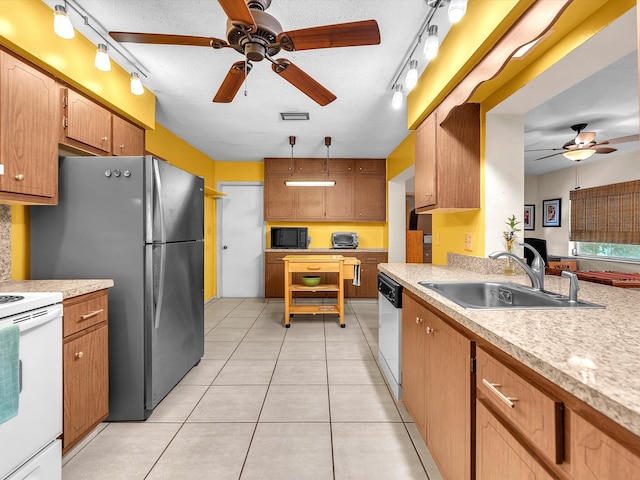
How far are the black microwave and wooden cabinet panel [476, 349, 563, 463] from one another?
432 cm

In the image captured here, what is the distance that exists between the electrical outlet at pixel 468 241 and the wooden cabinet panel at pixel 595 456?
1.86 metres

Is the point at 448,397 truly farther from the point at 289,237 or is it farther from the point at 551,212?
the point at 551,212

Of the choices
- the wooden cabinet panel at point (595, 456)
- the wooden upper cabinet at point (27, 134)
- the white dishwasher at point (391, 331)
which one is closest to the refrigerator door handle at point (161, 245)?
the wooden upper cabinet at point (27, 134)

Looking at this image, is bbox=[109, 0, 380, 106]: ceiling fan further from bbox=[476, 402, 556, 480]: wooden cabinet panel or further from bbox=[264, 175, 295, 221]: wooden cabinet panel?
bbox=[264, 175, 295, 221]: wooden cabinet panel

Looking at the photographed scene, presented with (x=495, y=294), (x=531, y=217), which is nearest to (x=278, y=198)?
(x=495, y=294)

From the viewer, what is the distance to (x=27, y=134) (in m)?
1.64

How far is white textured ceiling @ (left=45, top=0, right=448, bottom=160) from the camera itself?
1.79 m

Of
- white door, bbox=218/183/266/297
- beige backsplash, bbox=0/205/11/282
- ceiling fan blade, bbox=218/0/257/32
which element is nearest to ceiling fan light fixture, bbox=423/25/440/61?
ceiling fan blade, bbox=218/0/257/32

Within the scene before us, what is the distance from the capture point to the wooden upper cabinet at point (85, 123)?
195cm

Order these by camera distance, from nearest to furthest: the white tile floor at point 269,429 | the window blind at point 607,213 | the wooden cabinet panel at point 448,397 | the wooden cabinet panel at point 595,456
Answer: the wooden cabinet panel at point 595,456, the wooden cabinet panel at point 448,397, the white tile floor at point 269,429, the window blind at point 607,213

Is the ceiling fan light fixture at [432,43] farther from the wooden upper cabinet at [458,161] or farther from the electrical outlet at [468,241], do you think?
the electrical outlet at [468,241]

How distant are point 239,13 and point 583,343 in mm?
1696

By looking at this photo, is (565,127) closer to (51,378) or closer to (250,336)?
(250,336)

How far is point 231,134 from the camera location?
3973 mm
